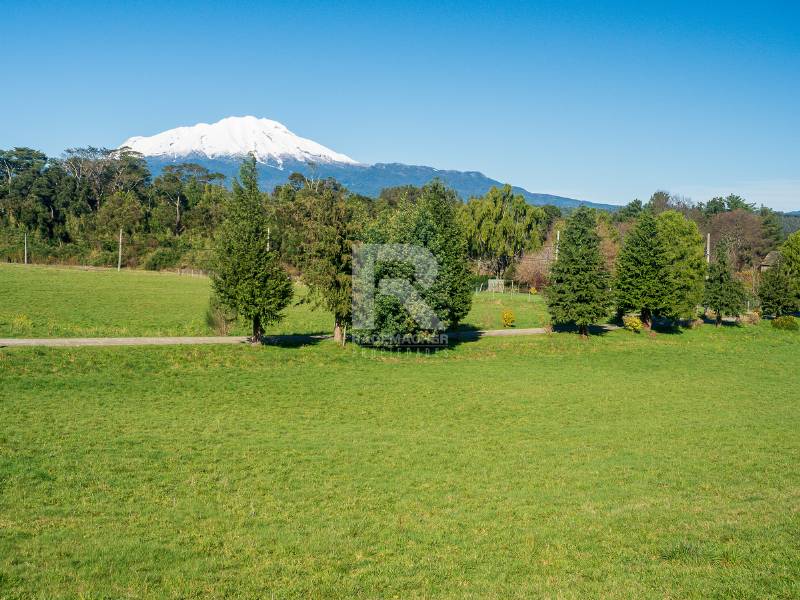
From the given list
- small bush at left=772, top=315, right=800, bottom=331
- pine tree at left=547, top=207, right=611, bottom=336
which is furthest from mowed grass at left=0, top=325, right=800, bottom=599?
small bush at left=772, top=315, right=800, bottom=331

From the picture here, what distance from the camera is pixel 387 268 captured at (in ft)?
133

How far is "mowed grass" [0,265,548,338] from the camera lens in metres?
41.3

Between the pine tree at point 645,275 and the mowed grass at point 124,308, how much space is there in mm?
7966

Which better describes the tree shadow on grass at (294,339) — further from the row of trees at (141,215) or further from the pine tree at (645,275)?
the row of trees at (141,215)

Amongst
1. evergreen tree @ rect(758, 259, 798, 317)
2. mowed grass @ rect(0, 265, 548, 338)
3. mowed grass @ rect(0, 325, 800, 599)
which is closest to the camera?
mowed grass @ rect(0, 325, 800, 599)

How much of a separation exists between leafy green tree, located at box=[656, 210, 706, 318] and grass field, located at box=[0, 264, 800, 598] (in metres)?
20.1

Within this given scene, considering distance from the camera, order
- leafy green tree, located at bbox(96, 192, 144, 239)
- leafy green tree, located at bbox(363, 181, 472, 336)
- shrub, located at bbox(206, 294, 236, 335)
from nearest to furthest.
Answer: leafy green tree, located at bbox(363, 181, 472, 336)
shrub, located at bbox(206, 294, 236, 335)
leafy green tree, located at bbox(96, 192, 144, 239)

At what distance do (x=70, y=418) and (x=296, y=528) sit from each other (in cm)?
1331

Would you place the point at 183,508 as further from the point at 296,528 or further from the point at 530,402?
the point at 530,402

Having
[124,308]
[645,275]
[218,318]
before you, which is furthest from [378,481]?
[645,275]

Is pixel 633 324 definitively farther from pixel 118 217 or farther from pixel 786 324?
pixel 118 217

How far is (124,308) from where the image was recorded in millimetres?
52812

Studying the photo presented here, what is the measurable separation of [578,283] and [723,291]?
19.6 meters

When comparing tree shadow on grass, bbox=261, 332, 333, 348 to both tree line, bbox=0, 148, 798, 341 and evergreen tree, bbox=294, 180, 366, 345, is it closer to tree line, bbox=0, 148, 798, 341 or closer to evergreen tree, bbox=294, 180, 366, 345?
tree line, bbox=0, 148, 798, 341
